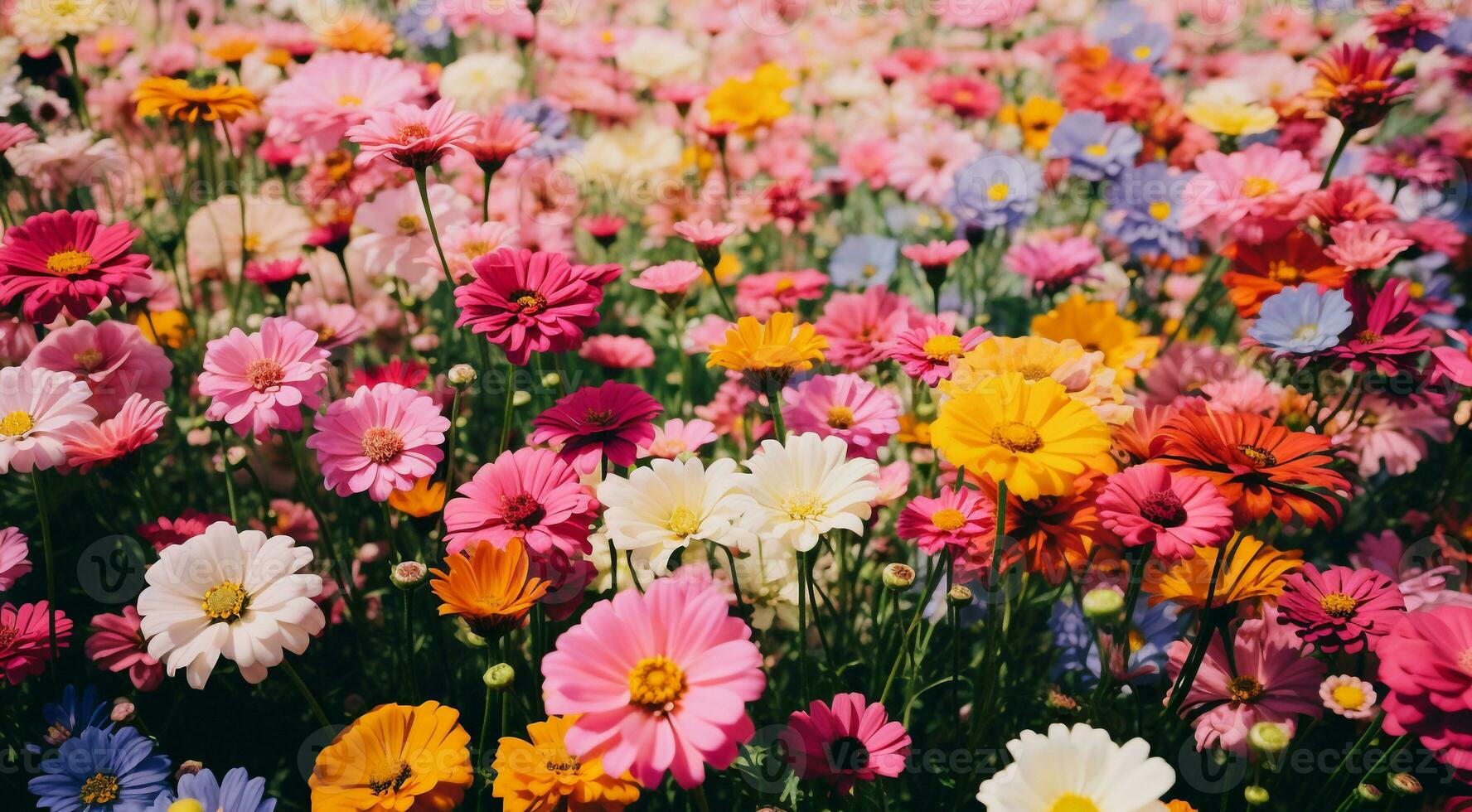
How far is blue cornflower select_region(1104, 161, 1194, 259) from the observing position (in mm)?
2660

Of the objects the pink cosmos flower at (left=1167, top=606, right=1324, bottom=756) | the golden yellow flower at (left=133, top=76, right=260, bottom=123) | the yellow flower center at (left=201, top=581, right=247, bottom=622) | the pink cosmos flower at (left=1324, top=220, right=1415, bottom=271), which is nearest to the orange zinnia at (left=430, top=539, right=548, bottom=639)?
the yellow flower center at (left=201, top=581, right=247, bottom=622)

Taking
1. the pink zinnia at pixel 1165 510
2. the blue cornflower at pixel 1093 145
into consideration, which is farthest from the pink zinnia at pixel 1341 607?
the blue cornflower at pixel 1093 145

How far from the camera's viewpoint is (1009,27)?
161 inches

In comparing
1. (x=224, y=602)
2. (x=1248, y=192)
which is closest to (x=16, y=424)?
(x=224, y=602)

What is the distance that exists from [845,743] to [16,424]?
161 centimetres

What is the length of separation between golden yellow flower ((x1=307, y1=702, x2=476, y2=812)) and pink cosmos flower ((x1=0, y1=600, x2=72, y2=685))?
0.61m

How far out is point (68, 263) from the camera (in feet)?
5.62

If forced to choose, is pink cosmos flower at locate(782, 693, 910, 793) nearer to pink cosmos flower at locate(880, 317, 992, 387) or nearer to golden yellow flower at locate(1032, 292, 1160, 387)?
pink cosmos flower at locate(880, 317, 992, 387)

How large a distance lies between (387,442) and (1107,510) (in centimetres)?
130

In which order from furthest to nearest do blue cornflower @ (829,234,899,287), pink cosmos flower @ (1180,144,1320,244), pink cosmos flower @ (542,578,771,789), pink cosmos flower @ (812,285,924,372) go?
blue cornflower @ (829,234,899,287) < pink cosmos flower @ (1180,144,1320,244) < pink cosmos flower @ (812,285,924,372) < pink cosmos flower @ (542,578,771,789)

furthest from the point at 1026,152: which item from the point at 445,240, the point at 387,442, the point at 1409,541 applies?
the point at 387,442

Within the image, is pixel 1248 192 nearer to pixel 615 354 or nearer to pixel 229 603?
pixel 615 354

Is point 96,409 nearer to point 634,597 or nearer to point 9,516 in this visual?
point 9,516

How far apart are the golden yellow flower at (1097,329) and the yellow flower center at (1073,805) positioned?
113cm
